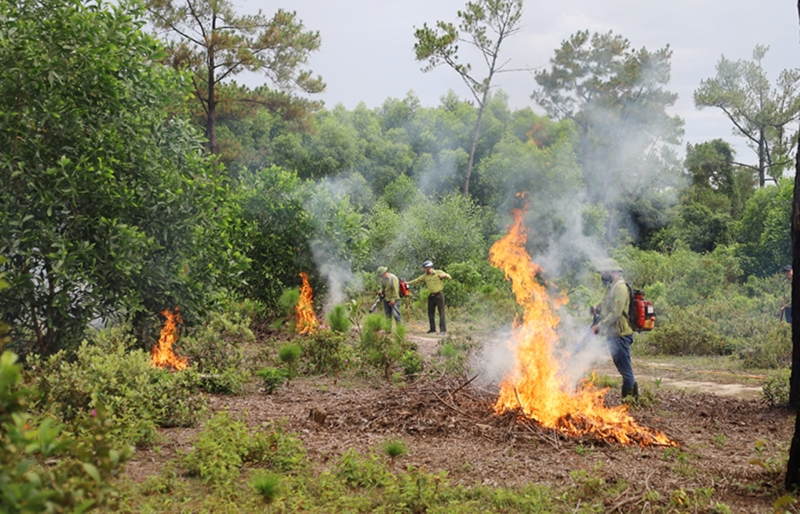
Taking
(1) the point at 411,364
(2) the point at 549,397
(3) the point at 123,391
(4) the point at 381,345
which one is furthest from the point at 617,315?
(3) the point at 123,391

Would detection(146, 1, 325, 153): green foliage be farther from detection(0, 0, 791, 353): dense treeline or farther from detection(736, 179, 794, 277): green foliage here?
detection(736, 179, 794, 277): green foliage

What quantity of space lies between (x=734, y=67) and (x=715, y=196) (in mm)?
8234

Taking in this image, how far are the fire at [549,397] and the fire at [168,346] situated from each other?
4.74 m

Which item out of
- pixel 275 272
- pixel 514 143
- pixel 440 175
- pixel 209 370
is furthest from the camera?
pixel 440 175

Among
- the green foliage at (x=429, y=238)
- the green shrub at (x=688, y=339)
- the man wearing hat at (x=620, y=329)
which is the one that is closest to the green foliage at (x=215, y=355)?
the man wearing hat at (x=620, y=329)

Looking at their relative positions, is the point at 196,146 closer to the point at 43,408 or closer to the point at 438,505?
the point at 43,408

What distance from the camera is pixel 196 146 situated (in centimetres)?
1022

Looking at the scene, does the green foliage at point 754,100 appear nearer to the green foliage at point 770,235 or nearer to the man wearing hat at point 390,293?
the green foliage at point 770,235

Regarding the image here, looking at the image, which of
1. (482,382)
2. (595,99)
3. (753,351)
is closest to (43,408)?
(482,382)

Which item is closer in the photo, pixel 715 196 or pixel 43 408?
pixel 43 408

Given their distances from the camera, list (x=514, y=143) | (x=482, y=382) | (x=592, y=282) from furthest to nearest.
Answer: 1. (x=514, y=143)
2. (x=592, y=282)
3. (x=482, y=382)

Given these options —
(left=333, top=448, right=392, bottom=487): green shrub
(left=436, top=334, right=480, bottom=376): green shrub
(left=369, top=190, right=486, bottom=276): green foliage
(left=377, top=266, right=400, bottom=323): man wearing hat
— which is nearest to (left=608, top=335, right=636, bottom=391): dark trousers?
(left=436, top=334, right=480, bottom=376): green shrub

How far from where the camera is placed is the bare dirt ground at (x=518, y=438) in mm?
5305

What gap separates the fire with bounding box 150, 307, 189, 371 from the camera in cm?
942
